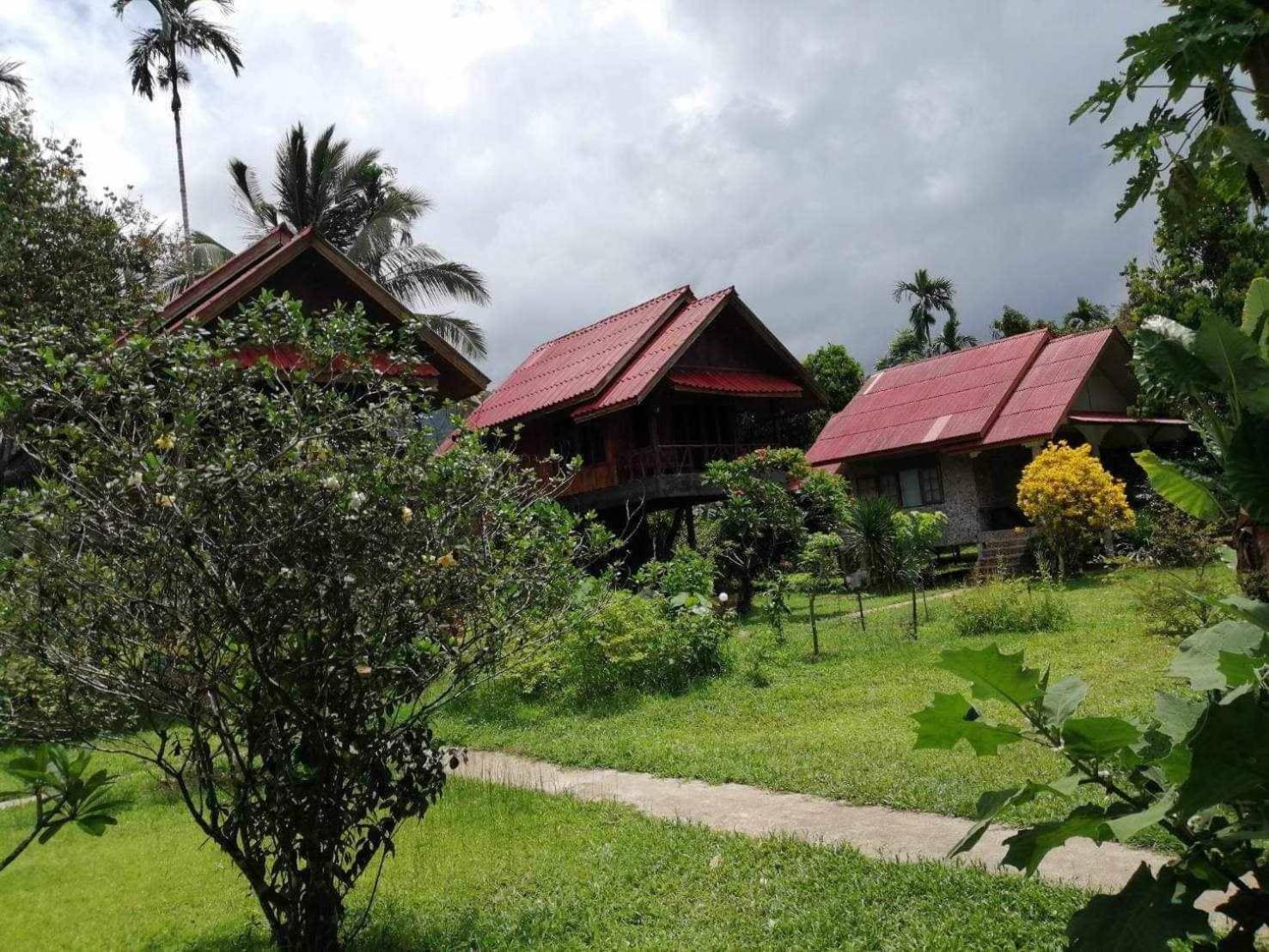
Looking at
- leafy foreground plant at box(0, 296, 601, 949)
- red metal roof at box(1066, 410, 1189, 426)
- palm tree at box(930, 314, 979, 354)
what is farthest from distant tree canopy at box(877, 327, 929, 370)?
leafy foreground plant at box(0, 296, 601, 949)

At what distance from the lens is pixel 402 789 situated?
4.72m

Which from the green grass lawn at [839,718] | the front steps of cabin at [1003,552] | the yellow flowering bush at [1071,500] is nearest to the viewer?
the green grass lawn at [839,718]

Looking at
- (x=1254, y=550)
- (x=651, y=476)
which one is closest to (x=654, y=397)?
(x=651, y=476)

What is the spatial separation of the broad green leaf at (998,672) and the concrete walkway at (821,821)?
317 cm

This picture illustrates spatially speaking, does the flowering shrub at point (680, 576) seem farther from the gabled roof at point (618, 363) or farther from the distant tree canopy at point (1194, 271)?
the distant tree canopy at point (1194, 271)

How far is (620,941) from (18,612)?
327cm

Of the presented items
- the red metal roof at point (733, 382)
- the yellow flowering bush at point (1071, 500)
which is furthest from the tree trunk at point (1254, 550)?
the red metal roof at point (733, 382)

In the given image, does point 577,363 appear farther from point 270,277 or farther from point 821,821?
point 821,821

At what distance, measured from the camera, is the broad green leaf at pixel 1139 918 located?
1.21 metres

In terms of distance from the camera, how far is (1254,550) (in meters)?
1.63

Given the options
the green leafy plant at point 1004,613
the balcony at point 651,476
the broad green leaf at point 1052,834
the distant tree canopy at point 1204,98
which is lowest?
the green leafy plant at point 1004,613

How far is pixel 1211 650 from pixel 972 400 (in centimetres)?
2223

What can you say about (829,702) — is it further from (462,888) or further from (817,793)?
(462,888)

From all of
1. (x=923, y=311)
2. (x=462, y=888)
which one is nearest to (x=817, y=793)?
(x=462, y=888)
